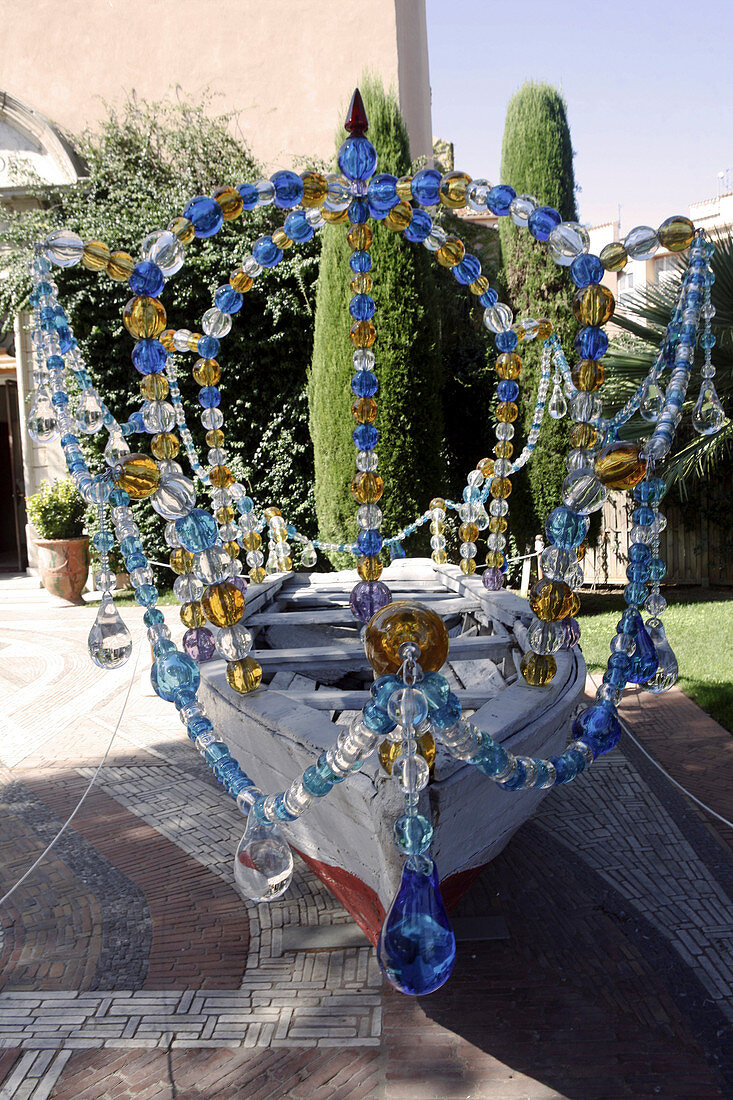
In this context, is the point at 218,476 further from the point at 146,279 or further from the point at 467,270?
the point at 146,279

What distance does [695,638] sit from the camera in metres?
6.52

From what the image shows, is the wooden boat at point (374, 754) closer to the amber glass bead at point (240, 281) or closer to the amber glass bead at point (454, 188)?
the amber glass bead at point (240, 281)

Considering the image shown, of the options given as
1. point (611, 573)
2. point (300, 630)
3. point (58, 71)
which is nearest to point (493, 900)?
point (300, 630)

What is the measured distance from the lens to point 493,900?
2.81 meters

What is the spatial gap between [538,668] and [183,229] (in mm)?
1640

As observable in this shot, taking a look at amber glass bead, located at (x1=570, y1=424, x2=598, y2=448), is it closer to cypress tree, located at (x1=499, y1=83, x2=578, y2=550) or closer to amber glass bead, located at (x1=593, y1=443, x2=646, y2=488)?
amber glass bead, located at (x1=593, y1=443, x2=646, y2=488)

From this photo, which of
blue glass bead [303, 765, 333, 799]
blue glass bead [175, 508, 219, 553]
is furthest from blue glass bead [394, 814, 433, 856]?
blue glass bead [175, 508, 219, 553]

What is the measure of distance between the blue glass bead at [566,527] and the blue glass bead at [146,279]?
1.16 meters

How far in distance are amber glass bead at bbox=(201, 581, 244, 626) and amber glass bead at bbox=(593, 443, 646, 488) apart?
100 centimetres

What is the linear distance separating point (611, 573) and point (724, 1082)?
7882 mm

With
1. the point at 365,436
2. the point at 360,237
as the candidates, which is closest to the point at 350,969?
the point at 365,436

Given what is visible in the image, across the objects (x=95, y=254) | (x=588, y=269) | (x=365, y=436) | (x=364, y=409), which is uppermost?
(x=95, y=254)

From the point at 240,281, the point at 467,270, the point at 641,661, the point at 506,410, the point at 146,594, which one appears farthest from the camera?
the point at 506,410

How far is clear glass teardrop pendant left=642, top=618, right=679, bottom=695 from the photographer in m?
2.24
